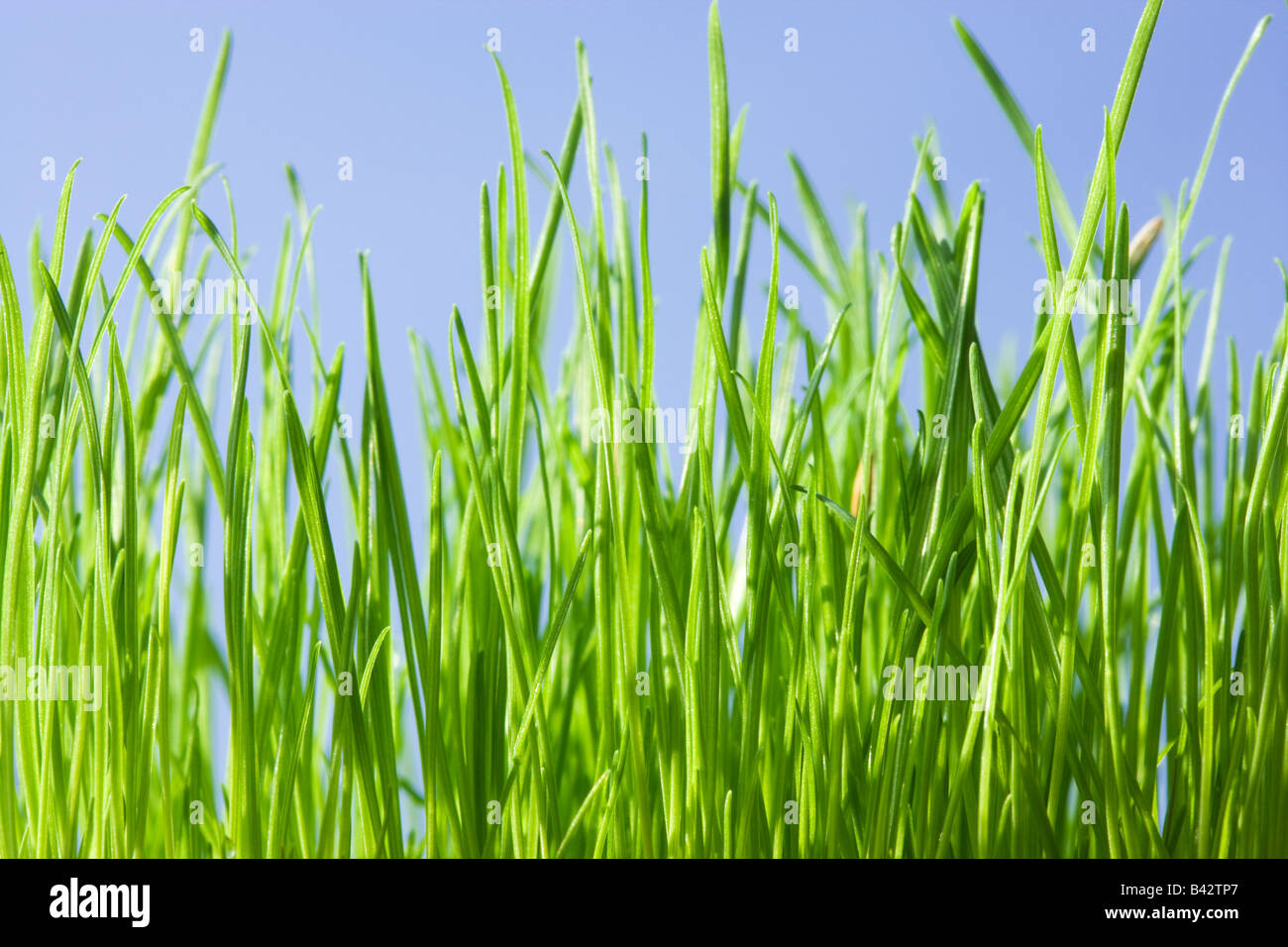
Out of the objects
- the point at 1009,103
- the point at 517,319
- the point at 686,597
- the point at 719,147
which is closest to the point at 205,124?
the point at 517,319

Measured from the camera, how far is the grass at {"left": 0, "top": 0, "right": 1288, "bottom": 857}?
0.56m

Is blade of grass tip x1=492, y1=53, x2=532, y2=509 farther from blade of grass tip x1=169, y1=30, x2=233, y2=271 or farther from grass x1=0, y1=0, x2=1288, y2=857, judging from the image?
blade of grass tip x1=169, y1=30, x2=233, y2=271

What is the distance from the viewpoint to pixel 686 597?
634 mm

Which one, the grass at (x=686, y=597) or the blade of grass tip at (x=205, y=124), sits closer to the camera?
the grass at (x=686, y=597)

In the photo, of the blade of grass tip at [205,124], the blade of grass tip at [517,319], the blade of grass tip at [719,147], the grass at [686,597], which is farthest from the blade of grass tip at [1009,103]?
the blade of grass tip at [205,124]

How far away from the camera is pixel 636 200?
69 centimetres

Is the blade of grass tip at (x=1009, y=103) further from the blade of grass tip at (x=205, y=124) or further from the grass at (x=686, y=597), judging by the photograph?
the blade of grass tip at (x=205, y=124)

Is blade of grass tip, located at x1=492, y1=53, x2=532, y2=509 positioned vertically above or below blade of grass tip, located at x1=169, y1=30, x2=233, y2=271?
below

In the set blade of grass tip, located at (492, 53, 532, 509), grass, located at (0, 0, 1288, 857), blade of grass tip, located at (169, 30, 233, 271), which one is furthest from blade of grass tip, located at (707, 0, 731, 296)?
blade of grass tip, located at (169, 30, 233, 271)

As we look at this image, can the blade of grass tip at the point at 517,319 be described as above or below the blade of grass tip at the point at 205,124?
below

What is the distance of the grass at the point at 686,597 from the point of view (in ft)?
1.85
